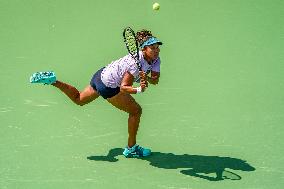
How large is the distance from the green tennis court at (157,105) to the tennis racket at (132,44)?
1157 mm

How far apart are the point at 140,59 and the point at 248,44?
16.0 feet

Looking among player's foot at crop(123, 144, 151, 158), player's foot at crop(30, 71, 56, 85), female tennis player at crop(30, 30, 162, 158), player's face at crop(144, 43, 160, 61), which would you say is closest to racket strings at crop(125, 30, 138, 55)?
female tennis player at crop(30, 30, 162, 158)

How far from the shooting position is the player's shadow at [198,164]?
5.31 m

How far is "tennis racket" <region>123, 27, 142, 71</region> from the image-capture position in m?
5.36

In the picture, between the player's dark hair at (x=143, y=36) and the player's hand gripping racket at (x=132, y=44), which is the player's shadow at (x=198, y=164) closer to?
the player's hand gripping racket at (x=132, y=44)

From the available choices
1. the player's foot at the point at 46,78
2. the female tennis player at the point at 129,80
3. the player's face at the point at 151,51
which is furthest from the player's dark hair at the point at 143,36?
the player's foot at the point at 46,78

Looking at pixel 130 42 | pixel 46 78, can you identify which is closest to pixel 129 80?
pixel 130 42

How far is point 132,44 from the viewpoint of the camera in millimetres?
5773

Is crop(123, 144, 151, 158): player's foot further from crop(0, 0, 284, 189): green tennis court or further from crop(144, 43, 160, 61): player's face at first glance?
crop(144, 43, 160, 61): player's face

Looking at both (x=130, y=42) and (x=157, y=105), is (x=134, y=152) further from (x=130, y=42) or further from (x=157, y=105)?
(x=157, y=105)

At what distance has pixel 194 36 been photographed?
10.3m

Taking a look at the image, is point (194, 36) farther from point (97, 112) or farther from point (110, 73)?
point (110, 73)

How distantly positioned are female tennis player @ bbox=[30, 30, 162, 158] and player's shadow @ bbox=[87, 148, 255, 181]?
173mm

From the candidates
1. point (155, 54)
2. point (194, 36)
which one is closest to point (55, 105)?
point (155, 54)
